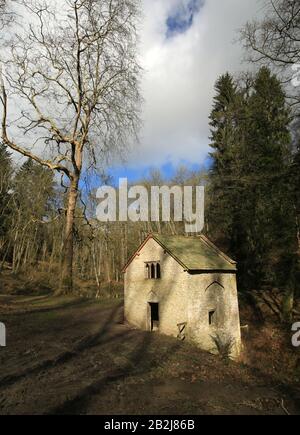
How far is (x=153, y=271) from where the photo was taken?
70.3ft

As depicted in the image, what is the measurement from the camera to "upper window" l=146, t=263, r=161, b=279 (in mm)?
21141

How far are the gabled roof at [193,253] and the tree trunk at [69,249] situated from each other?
3.52m

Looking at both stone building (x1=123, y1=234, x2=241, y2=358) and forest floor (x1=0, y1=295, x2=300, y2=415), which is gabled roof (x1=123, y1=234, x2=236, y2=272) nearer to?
stone building (x1=123, y1=234, x2=241, y2=358)

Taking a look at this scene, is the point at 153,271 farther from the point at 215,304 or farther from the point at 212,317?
the point at 212,317

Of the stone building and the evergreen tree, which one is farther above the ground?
the evergreen tree

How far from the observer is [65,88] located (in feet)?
71.1

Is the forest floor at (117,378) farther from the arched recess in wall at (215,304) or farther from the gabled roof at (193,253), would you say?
the gabled roof at (193,253)

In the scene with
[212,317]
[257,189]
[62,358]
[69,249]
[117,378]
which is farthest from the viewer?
[69,249]

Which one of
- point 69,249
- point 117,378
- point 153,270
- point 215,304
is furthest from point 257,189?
point 117,378

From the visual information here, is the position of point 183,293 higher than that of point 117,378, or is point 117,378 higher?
point 183,293

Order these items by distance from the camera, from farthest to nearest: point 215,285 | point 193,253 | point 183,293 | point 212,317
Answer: point 193,253 < point 215,285 < point 212,317 < point 183,293

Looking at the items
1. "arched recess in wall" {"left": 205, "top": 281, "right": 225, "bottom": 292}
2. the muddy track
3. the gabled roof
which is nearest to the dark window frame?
the gabled roof

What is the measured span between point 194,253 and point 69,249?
7243mm

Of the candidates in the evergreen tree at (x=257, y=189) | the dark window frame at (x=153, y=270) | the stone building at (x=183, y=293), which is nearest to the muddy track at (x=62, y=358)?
the stone building at (x=183, y=293)
